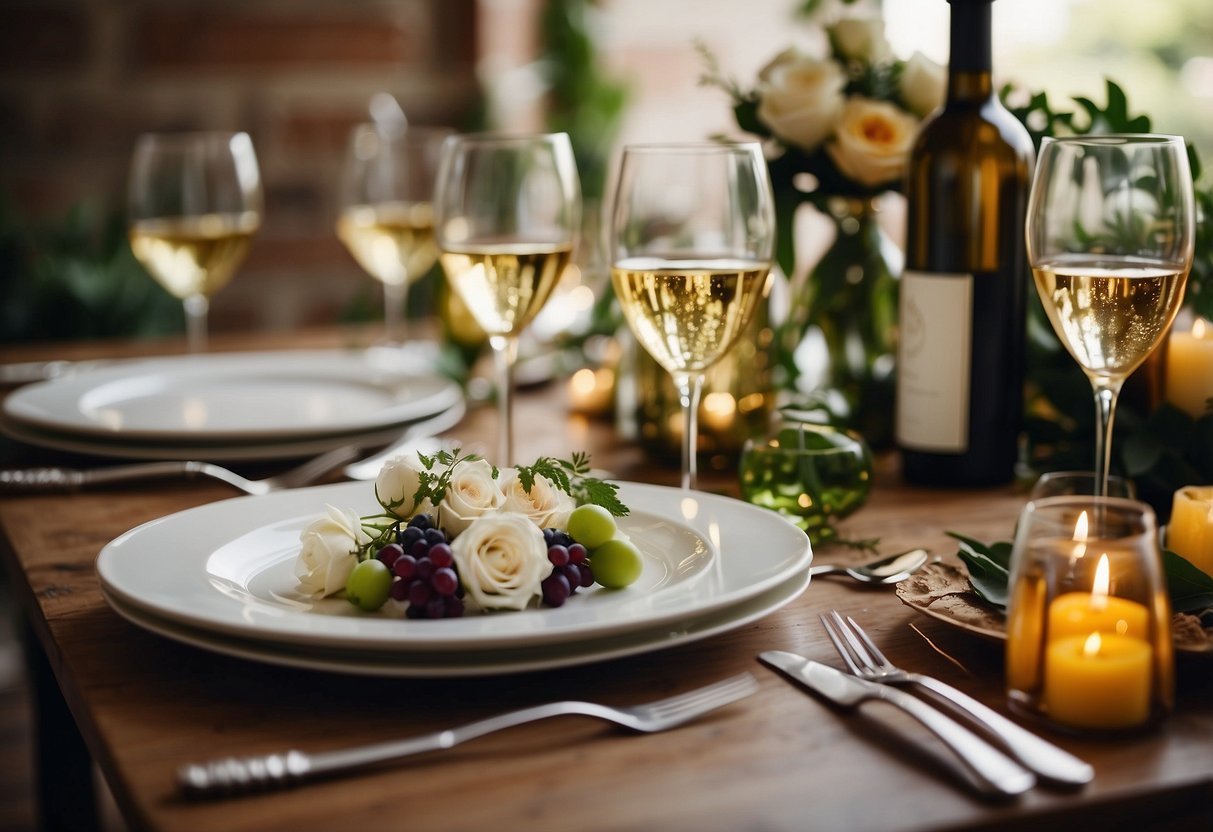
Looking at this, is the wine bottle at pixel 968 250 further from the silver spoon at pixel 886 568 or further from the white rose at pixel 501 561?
the white rose at pixel 501 561

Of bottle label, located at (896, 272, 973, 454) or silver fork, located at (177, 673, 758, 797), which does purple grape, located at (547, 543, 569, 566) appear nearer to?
silver fork, located at (177, 673, 758, 797)

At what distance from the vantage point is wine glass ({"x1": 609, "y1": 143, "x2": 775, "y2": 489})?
915mm

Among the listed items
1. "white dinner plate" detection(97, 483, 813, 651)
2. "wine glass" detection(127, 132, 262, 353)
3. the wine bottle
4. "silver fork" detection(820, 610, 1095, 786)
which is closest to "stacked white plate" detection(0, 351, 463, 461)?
"wine glass" detection(127, 132, 262, 353)

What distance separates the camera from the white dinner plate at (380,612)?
2.06 ft

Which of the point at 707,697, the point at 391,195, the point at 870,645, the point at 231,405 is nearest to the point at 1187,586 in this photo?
the point at 870,645

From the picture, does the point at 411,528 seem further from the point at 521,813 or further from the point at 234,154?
the point at 234,154

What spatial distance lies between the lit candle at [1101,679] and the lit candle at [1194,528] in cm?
20

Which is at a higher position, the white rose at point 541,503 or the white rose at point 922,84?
the white rose at point 922,84

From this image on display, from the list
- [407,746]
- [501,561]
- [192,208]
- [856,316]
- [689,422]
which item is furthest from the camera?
[192,208]

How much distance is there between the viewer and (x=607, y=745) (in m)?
0.61

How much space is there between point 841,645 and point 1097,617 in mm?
154

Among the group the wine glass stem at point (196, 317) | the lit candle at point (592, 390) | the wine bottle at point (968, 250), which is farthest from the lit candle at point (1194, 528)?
the wine glass stem at point (196, 317)

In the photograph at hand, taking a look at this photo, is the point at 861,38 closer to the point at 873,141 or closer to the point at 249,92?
the point at 873,141

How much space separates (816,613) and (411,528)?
26 centimetres
